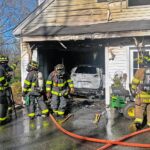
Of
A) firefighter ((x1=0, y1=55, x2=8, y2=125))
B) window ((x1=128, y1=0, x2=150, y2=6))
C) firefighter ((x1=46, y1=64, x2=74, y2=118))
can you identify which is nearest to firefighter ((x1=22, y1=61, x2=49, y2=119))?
firefighter ((x1=46, y1=64, x2=74, y2=118))

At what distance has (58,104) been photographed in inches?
450

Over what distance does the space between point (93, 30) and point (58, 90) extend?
2.99m

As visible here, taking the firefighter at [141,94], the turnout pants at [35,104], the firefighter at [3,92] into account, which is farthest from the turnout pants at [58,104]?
the firefighter at [141,94]

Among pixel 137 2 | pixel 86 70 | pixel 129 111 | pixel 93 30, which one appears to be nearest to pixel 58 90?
pixel 129 111

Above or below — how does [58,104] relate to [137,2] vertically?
below

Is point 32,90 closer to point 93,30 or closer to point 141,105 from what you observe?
point 93,30

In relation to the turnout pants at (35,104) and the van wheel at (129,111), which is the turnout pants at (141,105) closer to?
the van wheel at (129,111)

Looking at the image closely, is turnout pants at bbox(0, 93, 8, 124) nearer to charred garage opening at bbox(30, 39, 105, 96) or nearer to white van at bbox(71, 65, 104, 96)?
charred garage opening at bbox(30, 39, 105, 96)

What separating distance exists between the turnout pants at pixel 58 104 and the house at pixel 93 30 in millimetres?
2723

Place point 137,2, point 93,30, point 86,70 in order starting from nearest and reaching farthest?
point 93,30 → point 137,2 → point 86,70

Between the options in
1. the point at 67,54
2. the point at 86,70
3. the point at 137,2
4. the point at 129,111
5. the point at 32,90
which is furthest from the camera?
the point at 67,54

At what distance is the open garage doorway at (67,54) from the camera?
1487cm

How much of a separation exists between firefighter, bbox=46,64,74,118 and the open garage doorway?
2706 millimetres

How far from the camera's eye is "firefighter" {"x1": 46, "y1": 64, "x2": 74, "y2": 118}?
444 inches
